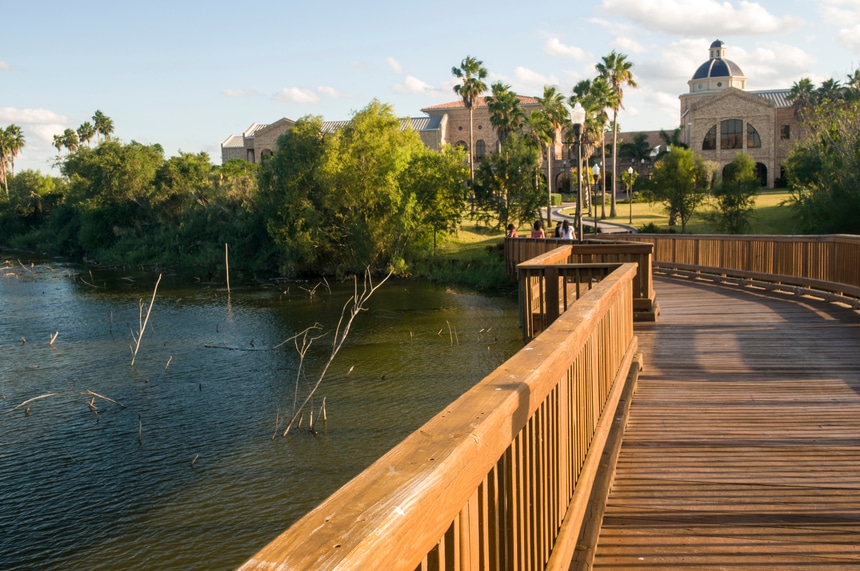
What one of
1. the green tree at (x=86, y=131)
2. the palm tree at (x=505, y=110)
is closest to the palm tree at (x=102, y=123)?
the green tree at (x=86, y=131)

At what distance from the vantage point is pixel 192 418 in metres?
16.0

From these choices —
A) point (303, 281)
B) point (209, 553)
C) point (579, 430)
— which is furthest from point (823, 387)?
point (303, 281)

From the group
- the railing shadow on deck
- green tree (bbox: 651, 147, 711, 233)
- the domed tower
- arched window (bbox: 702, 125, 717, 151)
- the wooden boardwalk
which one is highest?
the domed tower

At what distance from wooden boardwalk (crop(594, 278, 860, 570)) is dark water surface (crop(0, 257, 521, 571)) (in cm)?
599

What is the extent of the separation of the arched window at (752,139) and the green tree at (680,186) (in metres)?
28.0

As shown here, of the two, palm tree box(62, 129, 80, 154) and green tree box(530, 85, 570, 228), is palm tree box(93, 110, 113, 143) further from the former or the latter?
green tree box(530, 85, 570, 228)

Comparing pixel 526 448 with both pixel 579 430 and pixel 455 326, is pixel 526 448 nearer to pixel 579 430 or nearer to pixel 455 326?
pixel 579 430

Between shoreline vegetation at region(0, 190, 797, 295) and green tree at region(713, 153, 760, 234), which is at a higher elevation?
green tree at region(713, 153, 760, 234)

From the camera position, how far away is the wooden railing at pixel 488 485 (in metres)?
1.56

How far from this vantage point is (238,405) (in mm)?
→ 16859

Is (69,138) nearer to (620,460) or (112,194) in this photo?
(112,194)

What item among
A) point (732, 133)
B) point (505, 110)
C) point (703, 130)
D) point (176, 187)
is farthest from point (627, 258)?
point (732, 133)

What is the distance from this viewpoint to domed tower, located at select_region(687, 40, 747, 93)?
104 meters

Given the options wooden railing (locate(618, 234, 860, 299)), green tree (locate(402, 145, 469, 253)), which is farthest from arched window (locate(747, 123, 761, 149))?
wooden railing (locate(618, 234, 860, 299))
